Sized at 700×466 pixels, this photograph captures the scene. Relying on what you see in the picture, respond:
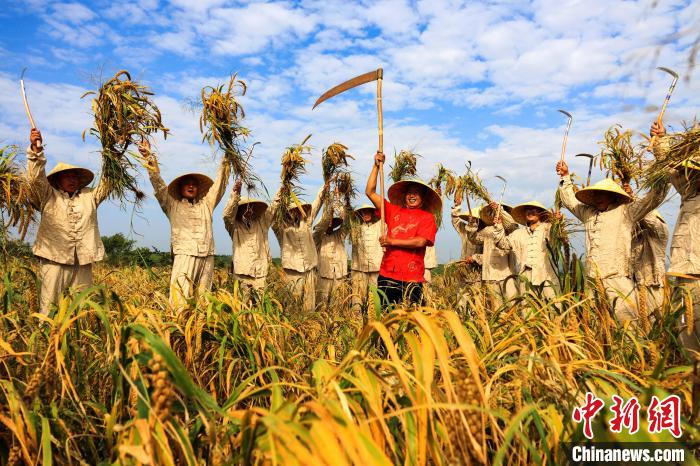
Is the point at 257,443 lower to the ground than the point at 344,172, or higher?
lower

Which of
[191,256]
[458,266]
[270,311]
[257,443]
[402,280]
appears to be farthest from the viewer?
[458,266]

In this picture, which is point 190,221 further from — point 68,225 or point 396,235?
point 396,235

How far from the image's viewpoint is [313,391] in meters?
1.94

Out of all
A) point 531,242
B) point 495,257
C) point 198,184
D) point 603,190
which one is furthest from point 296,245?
point 603,190

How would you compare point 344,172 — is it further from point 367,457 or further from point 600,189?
point 367,457

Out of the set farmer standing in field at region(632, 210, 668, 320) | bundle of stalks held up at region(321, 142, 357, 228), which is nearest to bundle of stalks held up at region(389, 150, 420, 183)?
bundle of stalks held up at region(321, 142, 357, 228)

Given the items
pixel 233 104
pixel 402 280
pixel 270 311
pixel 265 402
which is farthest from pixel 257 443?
pixel 233 104

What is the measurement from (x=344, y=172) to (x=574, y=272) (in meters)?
4.08

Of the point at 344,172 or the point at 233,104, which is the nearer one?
the point at 233,104

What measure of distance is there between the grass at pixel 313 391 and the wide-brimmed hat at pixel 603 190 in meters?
2.09

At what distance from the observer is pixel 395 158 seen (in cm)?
727

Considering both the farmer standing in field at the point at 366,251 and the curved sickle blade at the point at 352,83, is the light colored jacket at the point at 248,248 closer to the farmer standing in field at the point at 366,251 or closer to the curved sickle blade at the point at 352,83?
the farmer standing in field at the point at 366,251

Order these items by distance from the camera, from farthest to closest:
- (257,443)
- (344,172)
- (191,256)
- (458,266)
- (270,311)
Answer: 1. (458,266)
2. (344,172)
3. (191,256)
4. (270,311)
5. (257,443)

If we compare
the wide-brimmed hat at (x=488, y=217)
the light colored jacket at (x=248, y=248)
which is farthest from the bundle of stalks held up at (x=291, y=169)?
the wide-brimmed hat at (x=488, y=217)
